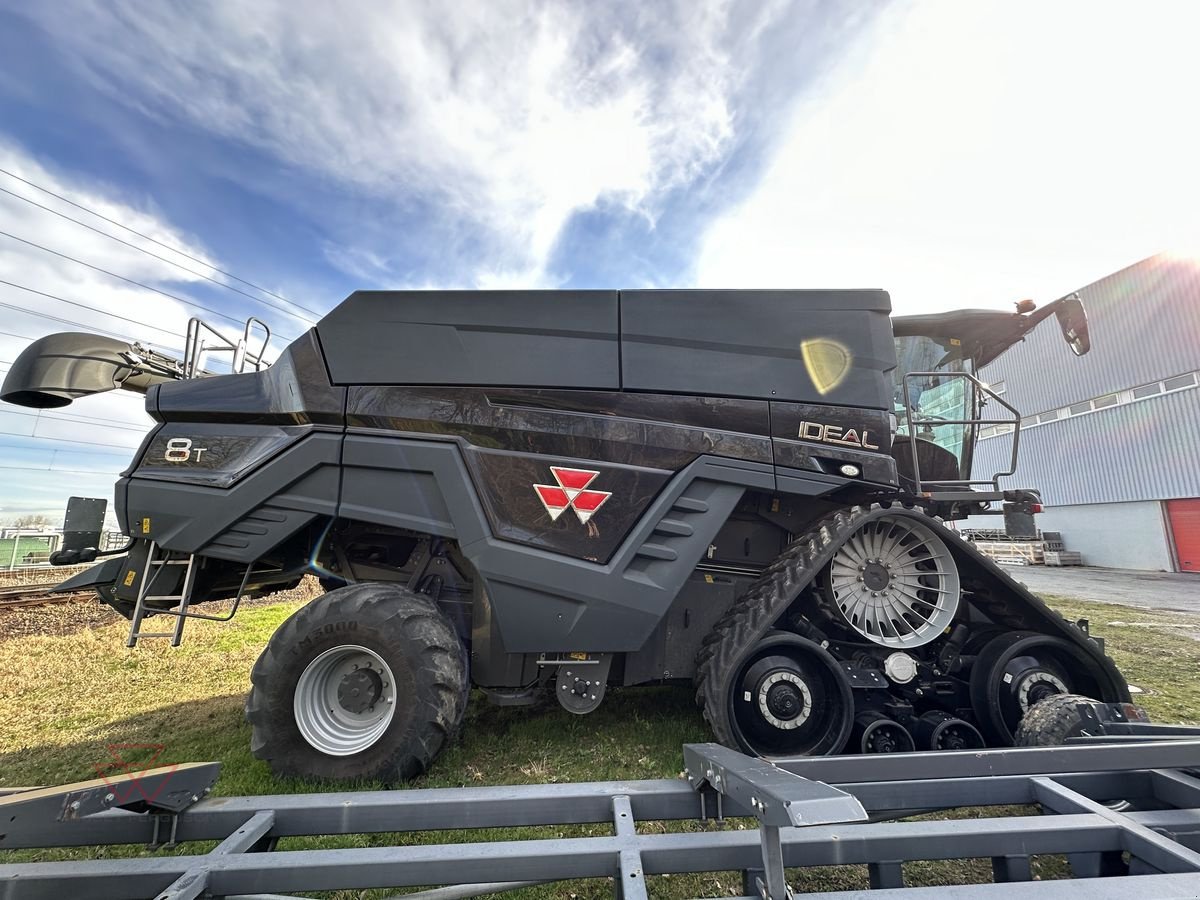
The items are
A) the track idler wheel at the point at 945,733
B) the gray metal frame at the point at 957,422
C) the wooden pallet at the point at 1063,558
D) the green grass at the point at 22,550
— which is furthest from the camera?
A: the wooden pallet at the point at 1063,558

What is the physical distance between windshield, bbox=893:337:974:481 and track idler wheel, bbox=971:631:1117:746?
1455mm

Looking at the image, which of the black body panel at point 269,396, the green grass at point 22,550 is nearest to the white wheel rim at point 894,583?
the black body panel at point 269,396

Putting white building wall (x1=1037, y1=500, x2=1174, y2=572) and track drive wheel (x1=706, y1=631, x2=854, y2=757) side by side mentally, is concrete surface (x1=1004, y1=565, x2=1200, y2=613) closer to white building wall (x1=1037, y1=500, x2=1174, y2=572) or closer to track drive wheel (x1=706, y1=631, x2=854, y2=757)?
white building wall (x1=1037, y1=500, x2=1174, y2=572)

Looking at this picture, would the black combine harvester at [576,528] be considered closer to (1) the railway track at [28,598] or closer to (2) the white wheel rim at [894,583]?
(2) the white wheel rim at [894,583]

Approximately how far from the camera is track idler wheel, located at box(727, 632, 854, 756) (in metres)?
3.16

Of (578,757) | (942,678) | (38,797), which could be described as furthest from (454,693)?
(942,678)

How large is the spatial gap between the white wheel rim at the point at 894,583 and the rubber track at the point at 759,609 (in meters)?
0.21

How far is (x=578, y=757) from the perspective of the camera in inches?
134

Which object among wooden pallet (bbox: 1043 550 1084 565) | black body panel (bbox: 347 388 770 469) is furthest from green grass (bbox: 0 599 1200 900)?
wooden pallet (bbox: 1043 550 1084 565)

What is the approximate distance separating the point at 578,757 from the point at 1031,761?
2421mm

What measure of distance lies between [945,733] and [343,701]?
3.73m

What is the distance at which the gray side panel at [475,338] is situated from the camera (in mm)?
3393

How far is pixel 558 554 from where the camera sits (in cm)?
321

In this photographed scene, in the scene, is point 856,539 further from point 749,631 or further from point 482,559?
point 482,559
